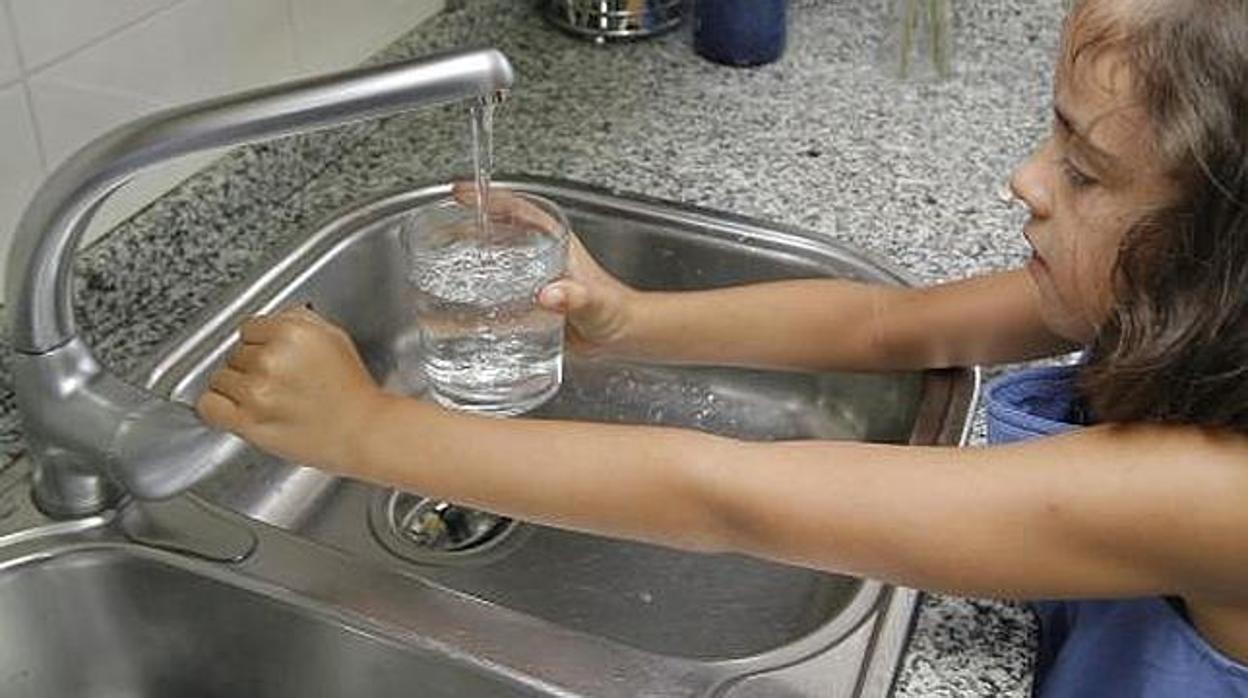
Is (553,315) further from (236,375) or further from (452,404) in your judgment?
(236,375)

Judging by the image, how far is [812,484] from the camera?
71 centimetres

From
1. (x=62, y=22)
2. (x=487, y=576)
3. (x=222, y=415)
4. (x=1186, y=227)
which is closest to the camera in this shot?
(x=1186, y=227)

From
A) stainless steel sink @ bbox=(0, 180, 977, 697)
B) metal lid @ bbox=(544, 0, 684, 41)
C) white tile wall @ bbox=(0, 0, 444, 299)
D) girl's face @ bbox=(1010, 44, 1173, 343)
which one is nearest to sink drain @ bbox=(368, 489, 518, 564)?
stainless steel sink @ bbox=(0, 180, 977, 697)

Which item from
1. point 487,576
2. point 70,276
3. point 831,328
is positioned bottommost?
point 487,576

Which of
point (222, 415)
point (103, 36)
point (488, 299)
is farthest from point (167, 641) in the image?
point (103, 36)

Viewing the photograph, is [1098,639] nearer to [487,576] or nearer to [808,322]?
[808,322]

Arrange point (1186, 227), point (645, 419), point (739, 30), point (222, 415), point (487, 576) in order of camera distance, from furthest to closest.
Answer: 1. point (739, 30)
2. point (645, 419)
3. point (487, 576)
4. point (222, 415)
5. point (1186, 227)

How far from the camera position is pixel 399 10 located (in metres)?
1.23

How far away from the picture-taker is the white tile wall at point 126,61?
0.85m

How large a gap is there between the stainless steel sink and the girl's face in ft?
0.62

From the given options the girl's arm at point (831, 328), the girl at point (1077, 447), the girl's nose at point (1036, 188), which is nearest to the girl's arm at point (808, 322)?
the girl's arm at point (831, 328)

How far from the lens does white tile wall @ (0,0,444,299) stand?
849 mm

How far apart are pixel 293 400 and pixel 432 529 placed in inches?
10.5

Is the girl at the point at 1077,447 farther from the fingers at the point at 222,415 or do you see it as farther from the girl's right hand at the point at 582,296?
the girl's right hand at the point at 582,296
